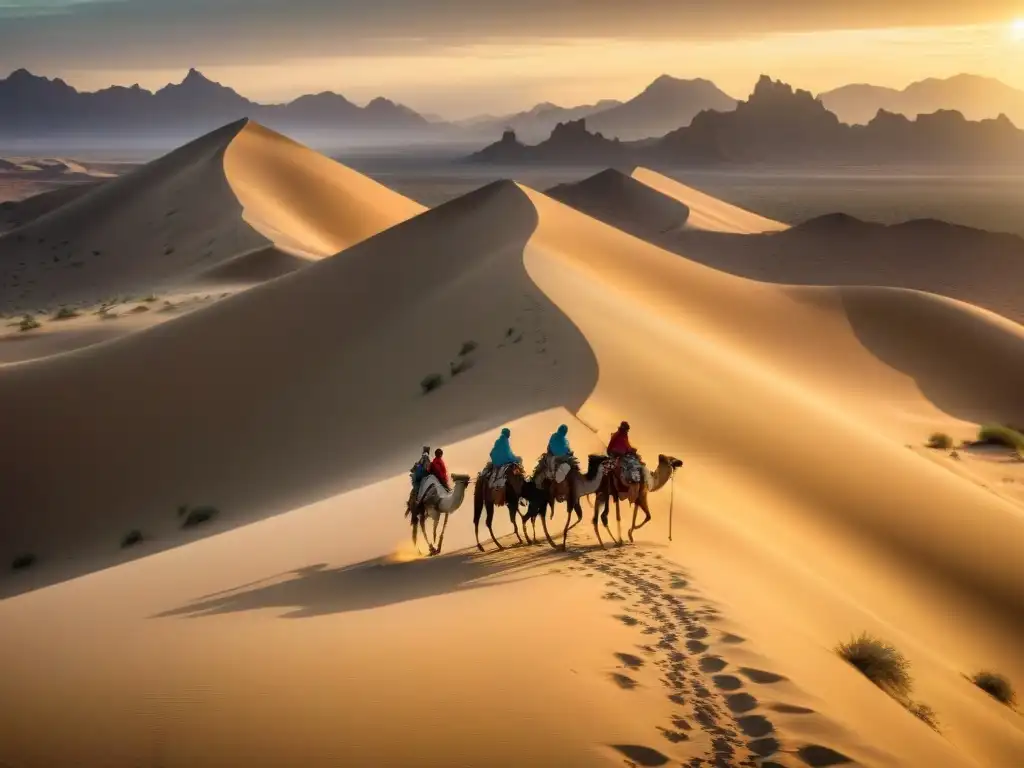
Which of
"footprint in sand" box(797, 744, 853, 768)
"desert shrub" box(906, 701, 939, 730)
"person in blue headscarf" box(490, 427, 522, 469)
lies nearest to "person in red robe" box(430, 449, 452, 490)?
"person in blue headscarf" box(490, 427, 522, 469)

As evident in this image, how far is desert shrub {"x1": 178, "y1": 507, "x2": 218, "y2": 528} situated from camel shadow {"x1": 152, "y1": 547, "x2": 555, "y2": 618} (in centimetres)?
798

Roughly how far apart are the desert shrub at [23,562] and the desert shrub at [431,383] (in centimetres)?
815

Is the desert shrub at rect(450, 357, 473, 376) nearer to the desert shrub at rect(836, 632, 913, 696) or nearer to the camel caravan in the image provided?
the camel caravan

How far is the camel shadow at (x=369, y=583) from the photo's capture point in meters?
10.2

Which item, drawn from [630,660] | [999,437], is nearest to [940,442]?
[999,437]

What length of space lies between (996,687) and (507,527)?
6166mm

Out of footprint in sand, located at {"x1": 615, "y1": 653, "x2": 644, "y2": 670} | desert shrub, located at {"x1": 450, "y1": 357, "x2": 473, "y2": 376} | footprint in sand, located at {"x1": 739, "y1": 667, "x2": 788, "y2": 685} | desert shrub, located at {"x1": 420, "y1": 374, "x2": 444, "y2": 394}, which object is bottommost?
footprint in sand, located at {"x1": 739, "y1": 667, "x2": 788, "y2": 685}

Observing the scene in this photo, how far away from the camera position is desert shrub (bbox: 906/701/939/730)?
9717 mm

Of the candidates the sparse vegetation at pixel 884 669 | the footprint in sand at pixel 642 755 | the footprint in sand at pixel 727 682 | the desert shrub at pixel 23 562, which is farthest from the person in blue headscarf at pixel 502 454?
the desert shrub at pixel 23 562

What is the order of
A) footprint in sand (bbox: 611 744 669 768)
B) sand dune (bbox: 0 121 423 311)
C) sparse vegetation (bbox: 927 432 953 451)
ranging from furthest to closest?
sand dune (bbox: 0 121 423 311)
sparse vegetation (bbox: 927 432 953 451)
footprint in sand (bbox: 611 744 669 768)

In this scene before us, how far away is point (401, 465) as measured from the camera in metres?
17.1

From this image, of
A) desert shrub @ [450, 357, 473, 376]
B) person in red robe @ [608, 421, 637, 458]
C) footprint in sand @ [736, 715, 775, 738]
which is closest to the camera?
footprint in sand @ [736, 715, 775, 738]

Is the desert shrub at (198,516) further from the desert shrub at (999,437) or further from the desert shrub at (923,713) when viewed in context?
Answer: the desert shrub at (999,437)

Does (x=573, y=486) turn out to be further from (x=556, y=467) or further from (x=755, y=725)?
(x=755, y=725)
